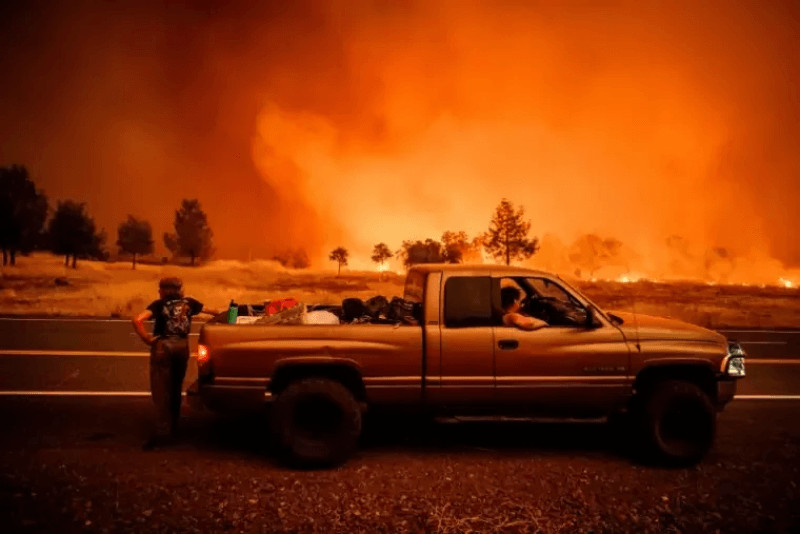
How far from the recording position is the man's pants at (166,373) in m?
6.05

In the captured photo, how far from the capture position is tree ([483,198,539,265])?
170 feet

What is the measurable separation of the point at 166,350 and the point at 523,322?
354 cm

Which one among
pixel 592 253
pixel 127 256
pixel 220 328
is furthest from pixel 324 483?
pixel 592 253

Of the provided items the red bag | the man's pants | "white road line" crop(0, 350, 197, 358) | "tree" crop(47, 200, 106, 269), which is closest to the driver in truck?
the red bag

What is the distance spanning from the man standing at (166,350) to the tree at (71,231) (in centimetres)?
6179

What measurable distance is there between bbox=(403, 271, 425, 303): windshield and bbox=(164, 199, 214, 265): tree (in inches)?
3294

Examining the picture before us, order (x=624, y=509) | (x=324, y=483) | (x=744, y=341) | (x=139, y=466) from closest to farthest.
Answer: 1. (x=624, y=509)
2. (x=324, y=483)
3. (x=139, y=466)
4. (x=744, y=341)

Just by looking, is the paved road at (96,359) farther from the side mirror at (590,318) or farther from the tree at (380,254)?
the tree at (380,254)

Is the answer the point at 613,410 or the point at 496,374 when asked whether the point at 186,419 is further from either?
the point at 613,410

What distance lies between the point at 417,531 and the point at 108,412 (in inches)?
187

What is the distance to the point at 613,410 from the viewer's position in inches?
227

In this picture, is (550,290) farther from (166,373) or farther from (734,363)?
(166,373)

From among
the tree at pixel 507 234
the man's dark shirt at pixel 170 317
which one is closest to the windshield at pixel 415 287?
the man's dark shirt at pixel 170 317

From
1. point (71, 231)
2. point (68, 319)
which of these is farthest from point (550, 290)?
point (71, 231)
